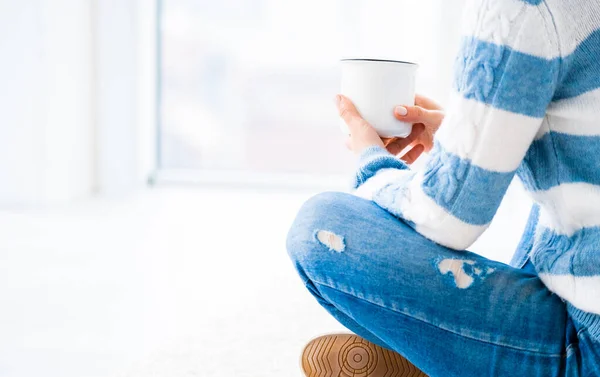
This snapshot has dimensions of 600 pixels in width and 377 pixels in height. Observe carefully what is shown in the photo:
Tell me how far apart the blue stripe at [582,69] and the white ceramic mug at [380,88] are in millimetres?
255

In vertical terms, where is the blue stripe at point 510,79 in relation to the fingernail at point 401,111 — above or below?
above

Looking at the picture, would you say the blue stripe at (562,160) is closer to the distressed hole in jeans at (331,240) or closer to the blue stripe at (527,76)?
the blue stripe at (527,76)

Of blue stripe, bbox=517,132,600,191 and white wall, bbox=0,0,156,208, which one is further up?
blue stripe, bbox=517,132,600,191

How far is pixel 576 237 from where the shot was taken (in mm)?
666

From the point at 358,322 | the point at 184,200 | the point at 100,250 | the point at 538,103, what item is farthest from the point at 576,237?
the point at 184,200

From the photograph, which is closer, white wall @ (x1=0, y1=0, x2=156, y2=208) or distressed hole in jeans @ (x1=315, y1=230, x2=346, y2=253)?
distressed hole in jeans @ (x1=315, y1=230, x2=346, y2=253)

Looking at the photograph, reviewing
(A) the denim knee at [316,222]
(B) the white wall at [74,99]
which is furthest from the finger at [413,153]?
(B) the white wall at [74,99]

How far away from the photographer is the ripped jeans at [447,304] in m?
0.70

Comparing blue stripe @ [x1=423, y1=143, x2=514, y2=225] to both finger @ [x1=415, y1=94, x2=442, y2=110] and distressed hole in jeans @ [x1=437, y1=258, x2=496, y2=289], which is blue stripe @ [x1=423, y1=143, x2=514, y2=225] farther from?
finger @ [x1=415, y1=94, x2=442, y2=110]

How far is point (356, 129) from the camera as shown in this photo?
0.85m

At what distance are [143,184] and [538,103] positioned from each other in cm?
243

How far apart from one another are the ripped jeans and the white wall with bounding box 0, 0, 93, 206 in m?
1.99

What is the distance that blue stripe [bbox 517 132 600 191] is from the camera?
2.04ft

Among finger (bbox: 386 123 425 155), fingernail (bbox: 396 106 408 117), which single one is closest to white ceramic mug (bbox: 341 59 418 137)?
fingernail (bbox: 396 106 408 117)
